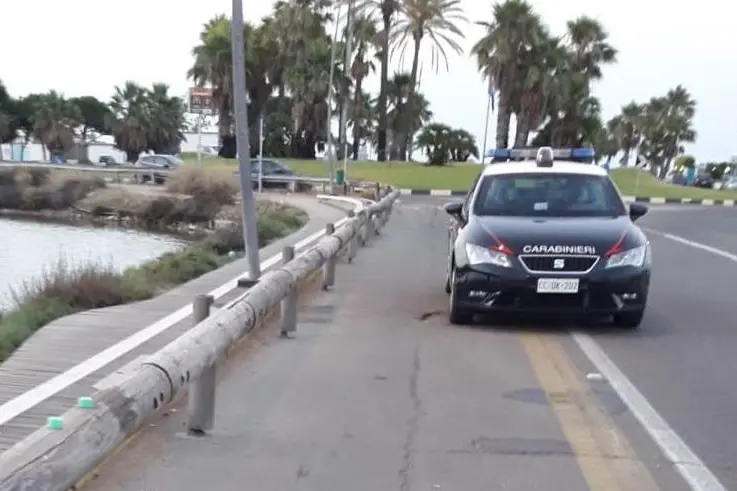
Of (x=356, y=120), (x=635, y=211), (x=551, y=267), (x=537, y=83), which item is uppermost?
(x=537, y=83)

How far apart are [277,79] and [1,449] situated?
69.2 m

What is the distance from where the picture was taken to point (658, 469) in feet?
19.6

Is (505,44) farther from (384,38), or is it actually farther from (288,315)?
(288,315)

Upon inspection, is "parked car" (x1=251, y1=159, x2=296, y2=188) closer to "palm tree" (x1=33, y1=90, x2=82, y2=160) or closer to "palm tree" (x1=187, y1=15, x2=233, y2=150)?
"palm tree" (x1=187, y1=15, x2=233, y2=150)

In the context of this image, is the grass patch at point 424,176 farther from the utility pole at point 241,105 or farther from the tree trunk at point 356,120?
the utility pole at point 241,105

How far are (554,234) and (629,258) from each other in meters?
0.76

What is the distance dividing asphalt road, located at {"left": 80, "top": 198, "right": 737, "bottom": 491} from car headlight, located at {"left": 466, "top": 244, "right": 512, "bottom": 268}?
709mm

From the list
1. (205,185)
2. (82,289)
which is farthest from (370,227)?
(205,185)

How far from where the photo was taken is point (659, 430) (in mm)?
6855

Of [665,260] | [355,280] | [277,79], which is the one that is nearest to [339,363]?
[355,280]

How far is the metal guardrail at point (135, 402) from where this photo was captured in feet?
12.8

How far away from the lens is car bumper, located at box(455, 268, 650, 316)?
10.3m

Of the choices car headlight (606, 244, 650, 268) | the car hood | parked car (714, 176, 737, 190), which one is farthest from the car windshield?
parked car (714, 176, 737, 190)

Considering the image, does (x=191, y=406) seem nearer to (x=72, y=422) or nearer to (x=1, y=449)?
(x=1, y=449)
